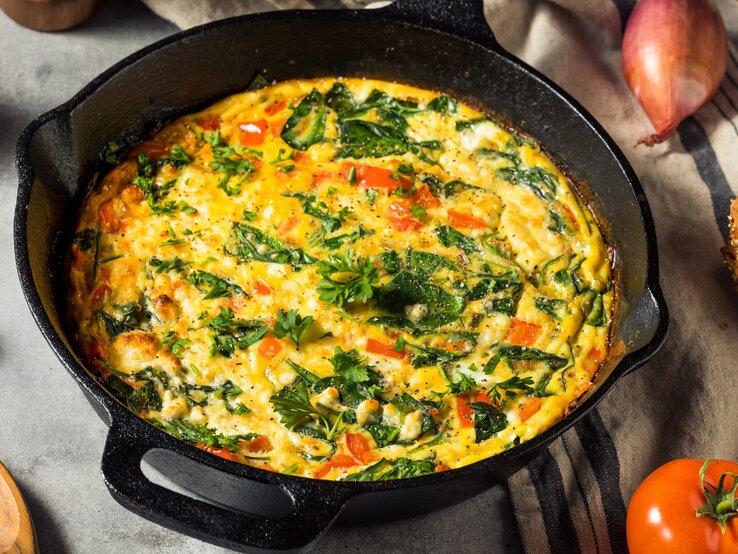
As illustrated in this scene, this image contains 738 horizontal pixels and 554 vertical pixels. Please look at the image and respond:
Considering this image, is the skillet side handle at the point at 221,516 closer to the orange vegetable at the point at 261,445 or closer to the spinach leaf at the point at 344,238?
the orange vegetable at the point at 261,445

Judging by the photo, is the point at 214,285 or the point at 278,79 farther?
the point at 278,79

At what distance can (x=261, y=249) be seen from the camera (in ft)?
15.4

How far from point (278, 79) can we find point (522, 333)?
80.1 inches

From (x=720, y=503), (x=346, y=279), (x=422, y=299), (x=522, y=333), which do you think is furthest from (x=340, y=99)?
(x=720, y=503)

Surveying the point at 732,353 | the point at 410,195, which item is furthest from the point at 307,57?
the point at 732,353

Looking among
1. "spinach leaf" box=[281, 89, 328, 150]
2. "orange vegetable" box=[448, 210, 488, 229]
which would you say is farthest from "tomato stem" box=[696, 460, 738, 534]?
"spinach leaf" box=[281, 89, 328, 150]

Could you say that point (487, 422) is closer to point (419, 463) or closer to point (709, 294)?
point (419, 463)

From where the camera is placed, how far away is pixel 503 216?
4898 mm

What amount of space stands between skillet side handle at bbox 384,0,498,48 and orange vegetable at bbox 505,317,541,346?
151 cm

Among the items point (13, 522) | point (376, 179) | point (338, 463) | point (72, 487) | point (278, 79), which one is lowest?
point (72, 487)

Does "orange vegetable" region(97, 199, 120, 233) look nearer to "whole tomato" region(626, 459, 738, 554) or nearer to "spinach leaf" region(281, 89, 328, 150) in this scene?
"spinach leaf" region(281, 89, 328, 150)

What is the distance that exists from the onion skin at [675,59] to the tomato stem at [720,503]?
7.11 feet

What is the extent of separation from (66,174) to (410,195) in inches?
66.8

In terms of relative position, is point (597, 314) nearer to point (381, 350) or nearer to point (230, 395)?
point (381, 350)
